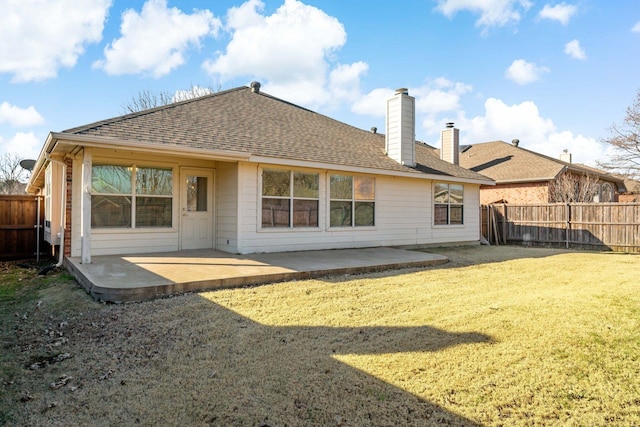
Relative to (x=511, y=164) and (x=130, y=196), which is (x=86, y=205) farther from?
(x=511, y=164)

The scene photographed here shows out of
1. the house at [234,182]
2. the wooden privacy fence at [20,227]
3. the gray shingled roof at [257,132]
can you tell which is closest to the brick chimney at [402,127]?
the house at [234,182]

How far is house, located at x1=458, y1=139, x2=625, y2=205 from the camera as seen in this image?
1750cm

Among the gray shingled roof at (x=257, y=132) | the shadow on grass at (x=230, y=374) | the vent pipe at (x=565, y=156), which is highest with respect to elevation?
the vent pipe at (x=565, y=156)

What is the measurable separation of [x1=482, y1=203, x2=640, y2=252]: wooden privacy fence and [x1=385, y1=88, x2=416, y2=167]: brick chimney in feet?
19.6

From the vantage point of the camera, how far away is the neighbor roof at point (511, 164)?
17828mm

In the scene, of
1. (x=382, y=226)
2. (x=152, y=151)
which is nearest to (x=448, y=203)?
(x=382, y=226)

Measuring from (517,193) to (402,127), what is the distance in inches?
373

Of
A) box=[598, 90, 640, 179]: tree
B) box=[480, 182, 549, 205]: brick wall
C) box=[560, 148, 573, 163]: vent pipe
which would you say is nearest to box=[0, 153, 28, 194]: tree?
box=[480, 182, 549, 205]: brick wall

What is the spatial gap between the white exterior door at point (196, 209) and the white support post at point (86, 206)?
240 centimetres

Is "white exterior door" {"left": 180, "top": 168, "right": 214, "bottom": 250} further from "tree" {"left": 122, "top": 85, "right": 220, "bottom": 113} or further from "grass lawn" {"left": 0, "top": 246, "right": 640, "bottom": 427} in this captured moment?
"tree" {"left": 122, "top": 85, "right": 220, "bottom": 113}

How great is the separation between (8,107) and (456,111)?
101 feet

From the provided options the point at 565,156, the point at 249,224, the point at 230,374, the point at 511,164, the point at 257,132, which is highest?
the point at 565,156

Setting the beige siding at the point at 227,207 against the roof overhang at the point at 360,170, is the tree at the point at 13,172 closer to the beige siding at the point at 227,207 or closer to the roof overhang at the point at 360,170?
the beige siding at the point at 227,207

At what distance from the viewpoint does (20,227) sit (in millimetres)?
10789
